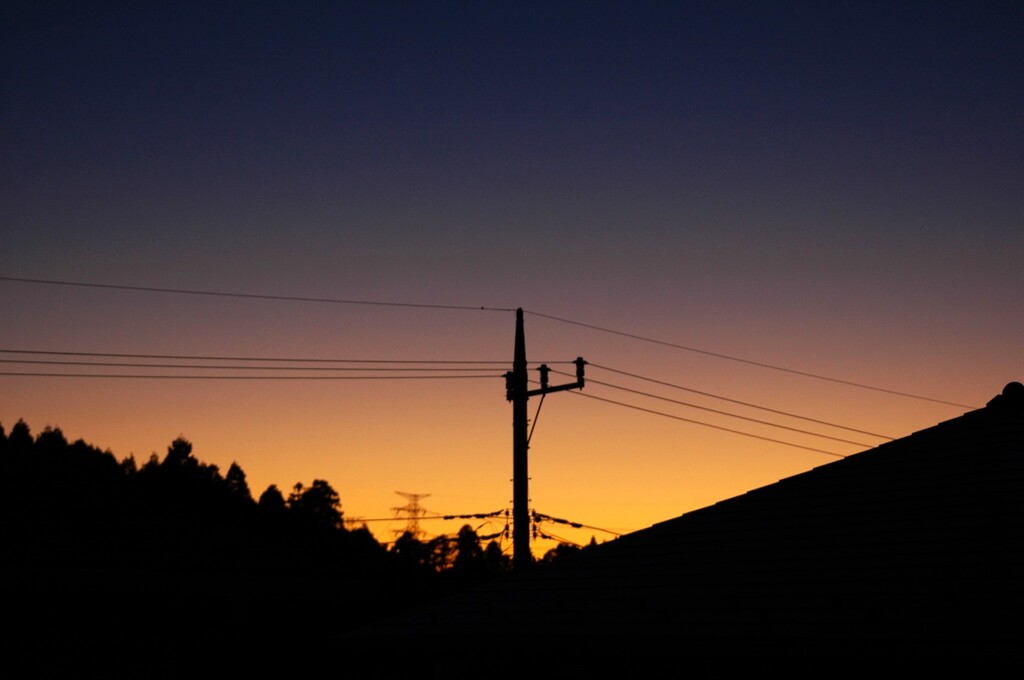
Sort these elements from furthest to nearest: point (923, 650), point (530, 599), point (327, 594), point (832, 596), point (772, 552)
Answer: point (327, 594), point (530, 599), point (772, 552), point (832, 596), point (923, 650)

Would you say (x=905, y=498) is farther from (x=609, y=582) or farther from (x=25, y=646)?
(x=25, y=646)

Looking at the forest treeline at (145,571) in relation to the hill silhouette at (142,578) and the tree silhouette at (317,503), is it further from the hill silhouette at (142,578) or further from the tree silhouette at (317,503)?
the tree silhouette at (317,503)

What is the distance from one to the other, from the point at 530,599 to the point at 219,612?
8747mm

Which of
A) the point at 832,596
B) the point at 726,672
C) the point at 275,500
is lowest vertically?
the point at 726,672

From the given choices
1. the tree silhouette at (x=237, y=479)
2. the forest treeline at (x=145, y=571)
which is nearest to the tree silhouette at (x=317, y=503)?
the tree silhouette at (x=237, y=479)

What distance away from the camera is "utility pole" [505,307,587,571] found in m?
20.6

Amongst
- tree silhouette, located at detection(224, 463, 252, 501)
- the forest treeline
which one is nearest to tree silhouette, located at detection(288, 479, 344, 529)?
tree silhouette, located at detection(224, 463, 252, 501)

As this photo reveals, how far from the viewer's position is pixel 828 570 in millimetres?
13586

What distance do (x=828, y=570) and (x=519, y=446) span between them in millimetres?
8634

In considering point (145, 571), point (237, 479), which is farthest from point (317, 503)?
point (145, 571)

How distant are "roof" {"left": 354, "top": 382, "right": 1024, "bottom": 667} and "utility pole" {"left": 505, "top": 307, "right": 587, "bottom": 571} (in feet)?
13.4

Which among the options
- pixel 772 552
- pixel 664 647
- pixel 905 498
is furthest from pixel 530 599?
pixel 905 498

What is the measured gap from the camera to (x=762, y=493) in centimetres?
1628

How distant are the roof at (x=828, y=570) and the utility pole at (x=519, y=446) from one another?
4097 millimetres
